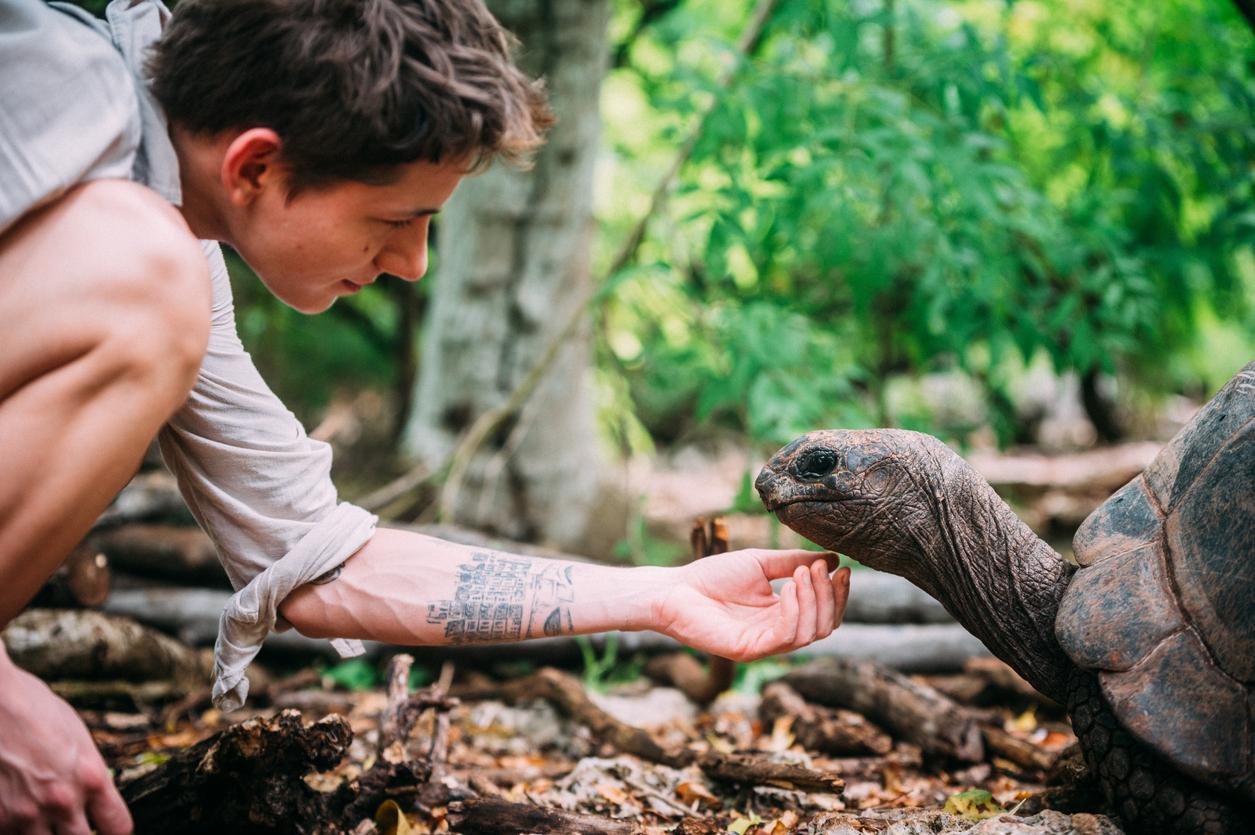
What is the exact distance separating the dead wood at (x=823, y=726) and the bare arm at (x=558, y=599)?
36.6 inches

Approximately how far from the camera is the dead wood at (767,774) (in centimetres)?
207

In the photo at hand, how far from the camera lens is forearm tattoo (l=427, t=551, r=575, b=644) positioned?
183 cm

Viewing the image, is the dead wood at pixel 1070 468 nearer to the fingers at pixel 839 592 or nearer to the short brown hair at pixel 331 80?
the fingers at pixel 839 592

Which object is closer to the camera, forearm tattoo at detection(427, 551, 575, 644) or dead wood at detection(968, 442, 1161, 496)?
forearm tattoo at detection(427, 551, 575, 644)

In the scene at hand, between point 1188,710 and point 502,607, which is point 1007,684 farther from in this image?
point 502,607

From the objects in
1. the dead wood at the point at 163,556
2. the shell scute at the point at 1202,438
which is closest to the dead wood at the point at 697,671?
the shell scute at the point at 1202,438

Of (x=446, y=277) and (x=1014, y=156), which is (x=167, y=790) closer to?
(x=446, y=277)

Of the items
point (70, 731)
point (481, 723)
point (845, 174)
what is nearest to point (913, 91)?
point (845, 174)

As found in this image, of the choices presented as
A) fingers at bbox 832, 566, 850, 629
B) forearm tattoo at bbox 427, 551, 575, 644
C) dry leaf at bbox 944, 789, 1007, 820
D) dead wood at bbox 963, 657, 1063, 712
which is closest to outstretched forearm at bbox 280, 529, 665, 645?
forearm tattoo at bbox 427, 551, 575, 644

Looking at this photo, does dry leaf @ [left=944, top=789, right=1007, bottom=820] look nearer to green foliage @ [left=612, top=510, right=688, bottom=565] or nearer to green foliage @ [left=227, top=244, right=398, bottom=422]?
green foliage @ [left=612, top=510, right=688, bottom=565]

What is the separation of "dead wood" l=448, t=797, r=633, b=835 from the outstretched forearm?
371 millimetres

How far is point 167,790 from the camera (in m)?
1.92

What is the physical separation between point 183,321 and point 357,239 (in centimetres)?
32

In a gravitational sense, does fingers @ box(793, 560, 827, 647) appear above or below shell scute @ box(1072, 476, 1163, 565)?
below
